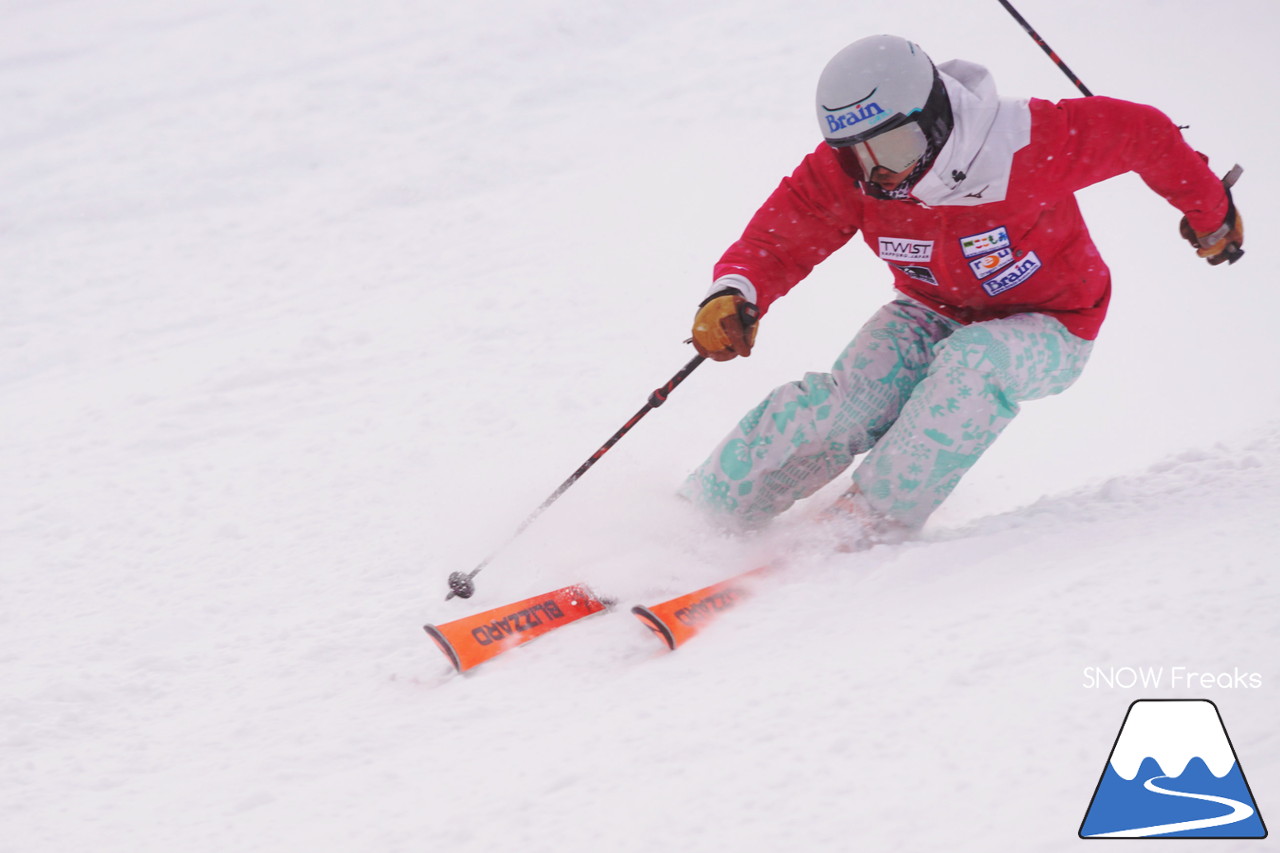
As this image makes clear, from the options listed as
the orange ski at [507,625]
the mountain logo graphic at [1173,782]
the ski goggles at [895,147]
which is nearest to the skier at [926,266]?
the ski goggles at [895,147]

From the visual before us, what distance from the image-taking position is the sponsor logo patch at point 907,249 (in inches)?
108

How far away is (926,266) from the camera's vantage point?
9.16 feet

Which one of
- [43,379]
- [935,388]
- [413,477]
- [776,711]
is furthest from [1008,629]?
[43,379]

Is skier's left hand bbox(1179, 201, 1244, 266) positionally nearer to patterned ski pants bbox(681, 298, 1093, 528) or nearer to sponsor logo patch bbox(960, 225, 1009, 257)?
patterned ski pants bbox(681, 298, 1093, 528)

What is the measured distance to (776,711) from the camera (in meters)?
1.87

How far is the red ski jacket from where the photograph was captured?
2541mm

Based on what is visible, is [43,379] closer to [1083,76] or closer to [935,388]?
[935,388]

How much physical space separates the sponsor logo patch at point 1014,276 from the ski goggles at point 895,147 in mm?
452

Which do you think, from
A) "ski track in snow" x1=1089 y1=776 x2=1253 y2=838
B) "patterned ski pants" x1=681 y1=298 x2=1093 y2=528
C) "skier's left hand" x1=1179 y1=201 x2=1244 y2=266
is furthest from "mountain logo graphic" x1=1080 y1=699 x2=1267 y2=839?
"skier's left hand" x1=1179 y1=201 x2=1244 y2=266

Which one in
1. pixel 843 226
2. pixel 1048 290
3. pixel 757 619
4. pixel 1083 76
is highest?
pixel 1083 76

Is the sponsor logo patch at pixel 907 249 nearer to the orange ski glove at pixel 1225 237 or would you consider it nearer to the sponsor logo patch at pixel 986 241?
the sponsor logo patch at pixel 986 241

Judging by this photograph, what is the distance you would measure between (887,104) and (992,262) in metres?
0.56

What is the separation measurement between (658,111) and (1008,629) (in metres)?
5.69

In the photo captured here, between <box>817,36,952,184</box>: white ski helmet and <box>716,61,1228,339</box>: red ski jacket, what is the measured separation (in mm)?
57
